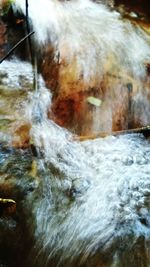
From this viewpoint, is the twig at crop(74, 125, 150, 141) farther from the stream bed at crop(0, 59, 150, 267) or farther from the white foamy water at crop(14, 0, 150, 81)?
the white foamy water at crop(14, 0, 150, 81)

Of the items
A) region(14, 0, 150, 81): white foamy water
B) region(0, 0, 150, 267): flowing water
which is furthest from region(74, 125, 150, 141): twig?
region(14, 0, 150, 81): white foamy water

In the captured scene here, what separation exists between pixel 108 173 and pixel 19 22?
400 centimetres

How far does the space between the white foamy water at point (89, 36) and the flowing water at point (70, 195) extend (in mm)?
1190

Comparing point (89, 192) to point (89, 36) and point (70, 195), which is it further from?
point (89, 36)

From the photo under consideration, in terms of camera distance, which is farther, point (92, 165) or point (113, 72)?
point (113, 72)

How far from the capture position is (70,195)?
4.19 m

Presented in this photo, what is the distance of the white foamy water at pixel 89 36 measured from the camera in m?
6.11

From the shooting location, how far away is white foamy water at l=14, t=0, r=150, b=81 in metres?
6.11

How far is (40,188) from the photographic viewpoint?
4203 mm

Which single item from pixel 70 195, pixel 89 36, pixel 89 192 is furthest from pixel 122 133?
pixel 89 36

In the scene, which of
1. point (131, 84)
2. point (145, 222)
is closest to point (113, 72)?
point (131, 84)

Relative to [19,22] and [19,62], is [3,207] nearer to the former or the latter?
[19,62]

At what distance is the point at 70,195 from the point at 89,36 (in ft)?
12.4

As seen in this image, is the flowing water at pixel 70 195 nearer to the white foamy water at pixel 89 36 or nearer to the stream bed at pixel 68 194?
the stream bed at pixel 68 194
